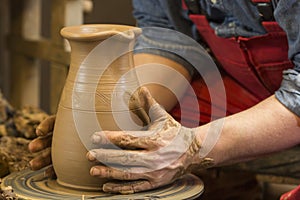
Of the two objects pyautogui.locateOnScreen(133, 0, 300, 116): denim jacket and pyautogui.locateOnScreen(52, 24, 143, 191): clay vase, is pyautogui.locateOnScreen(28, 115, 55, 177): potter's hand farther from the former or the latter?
pyautogui.locateOnScreen(133, 0, 300, 116): denim jacket

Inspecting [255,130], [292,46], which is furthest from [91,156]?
[292,46]

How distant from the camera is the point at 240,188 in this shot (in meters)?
2.32

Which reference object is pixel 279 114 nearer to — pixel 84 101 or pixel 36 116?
pixel 84 101

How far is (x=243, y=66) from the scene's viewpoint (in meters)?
1.79

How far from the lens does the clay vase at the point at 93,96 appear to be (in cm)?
133

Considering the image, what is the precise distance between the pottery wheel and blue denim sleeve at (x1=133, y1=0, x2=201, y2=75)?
59cm

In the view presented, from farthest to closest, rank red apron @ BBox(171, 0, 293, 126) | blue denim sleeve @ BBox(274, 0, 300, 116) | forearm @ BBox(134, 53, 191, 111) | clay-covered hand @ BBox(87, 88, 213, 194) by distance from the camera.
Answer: forearm @ BBox(134, 53, 191, 111) → red apron @ BBox(171, 0, 293, 126) → blue denim sleeve @ BBox(274, 0, 300, 116) → clay-covered hand @ BBox(87, 88, 213, 194)

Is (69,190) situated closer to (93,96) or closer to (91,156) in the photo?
(91,156)

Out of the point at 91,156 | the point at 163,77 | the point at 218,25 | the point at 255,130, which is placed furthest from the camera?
the point at 163,77

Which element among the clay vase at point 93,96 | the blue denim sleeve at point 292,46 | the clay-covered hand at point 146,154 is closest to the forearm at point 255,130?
the blue denim sleeve at point 292,46

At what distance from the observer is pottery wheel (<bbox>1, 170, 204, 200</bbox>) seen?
4.26ft

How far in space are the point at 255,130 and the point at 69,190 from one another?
0.47m

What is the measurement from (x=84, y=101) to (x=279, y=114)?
48cm

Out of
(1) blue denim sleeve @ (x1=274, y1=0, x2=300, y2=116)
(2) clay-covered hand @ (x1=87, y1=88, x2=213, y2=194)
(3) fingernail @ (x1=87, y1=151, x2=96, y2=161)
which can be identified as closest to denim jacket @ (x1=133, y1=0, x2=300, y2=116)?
(1) blue denim sleeve @ (x1=274, y1=0, x2=300, y2=116)
